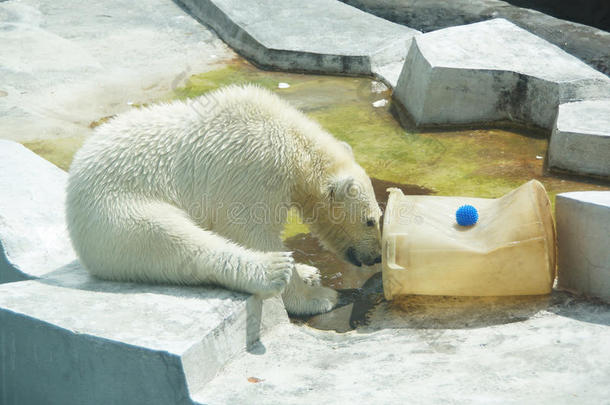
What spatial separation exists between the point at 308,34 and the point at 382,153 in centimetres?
253

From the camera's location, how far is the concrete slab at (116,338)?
3.02m

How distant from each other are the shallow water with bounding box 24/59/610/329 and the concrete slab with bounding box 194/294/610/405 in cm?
57

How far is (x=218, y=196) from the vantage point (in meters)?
3.85

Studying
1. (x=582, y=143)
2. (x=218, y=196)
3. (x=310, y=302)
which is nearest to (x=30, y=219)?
(x=218, y=196)

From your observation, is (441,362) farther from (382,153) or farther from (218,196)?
(382,153)

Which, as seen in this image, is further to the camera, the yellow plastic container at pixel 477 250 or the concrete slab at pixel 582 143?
the concrete slab at pixel 582 143

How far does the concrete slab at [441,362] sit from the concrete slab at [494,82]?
297 centimetres

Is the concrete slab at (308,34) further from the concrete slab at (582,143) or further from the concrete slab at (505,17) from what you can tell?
the concrete slab at (582,143)

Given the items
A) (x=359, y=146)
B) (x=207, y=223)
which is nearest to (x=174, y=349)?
(x=207, y=223)

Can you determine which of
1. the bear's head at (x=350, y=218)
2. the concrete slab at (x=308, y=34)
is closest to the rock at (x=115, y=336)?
the bear's head at (x=350, y=218)

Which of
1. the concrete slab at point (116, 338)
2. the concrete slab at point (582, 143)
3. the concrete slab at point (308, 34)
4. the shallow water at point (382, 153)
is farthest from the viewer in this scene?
the concrete slab at point (308, 34)

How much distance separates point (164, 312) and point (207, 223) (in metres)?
0.69

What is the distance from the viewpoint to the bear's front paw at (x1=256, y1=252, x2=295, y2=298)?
3.43 m

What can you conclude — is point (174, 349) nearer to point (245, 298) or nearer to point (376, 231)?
point (245, 298)
